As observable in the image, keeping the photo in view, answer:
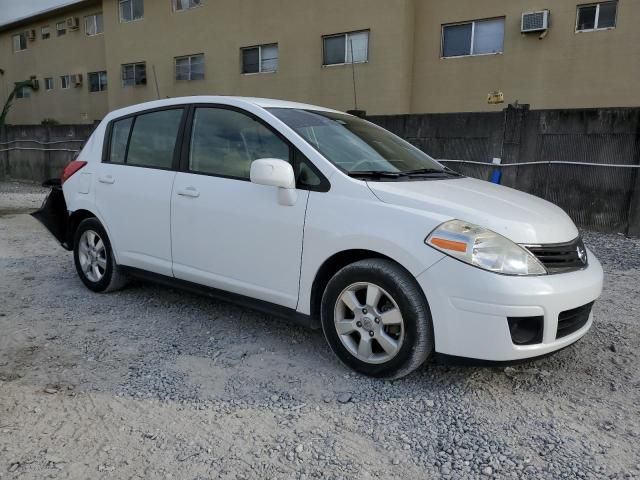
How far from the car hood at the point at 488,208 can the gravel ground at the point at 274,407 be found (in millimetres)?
896

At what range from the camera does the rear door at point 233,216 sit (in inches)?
127

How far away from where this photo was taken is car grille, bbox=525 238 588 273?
273cm

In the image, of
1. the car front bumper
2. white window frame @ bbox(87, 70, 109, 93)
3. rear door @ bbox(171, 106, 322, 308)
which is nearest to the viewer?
the car front bumper

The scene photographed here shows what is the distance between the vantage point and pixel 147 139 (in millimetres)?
4184

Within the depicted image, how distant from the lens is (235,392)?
2883mm

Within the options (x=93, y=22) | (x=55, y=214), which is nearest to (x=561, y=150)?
(x=55, y=214)

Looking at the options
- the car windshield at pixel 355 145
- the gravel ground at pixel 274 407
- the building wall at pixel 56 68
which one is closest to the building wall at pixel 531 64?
the gravel ground at pixel 274 407

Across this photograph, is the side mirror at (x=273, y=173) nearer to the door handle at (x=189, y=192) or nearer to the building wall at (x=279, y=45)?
the door handle at (x=189, y=192)

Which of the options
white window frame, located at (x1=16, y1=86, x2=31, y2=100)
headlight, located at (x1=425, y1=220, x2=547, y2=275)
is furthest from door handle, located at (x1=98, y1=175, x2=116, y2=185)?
white window frame, located at (x1=16, y1=86, x2=31, y2=100)

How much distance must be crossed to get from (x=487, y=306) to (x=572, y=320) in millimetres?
627

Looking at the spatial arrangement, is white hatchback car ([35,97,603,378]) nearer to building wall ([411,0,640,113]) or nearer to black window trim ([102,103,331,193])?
black window trim ([102,103,331,193])

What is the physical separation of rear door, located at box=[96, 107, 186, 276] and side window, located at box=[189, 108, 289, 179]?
0.21 m

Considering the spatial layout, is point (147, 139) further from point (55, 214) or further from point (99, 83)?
point (99, 83)

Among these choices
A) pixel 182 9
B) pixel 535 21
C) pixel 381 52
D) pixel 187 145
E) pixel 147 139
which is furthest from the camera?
pixel 182 9
